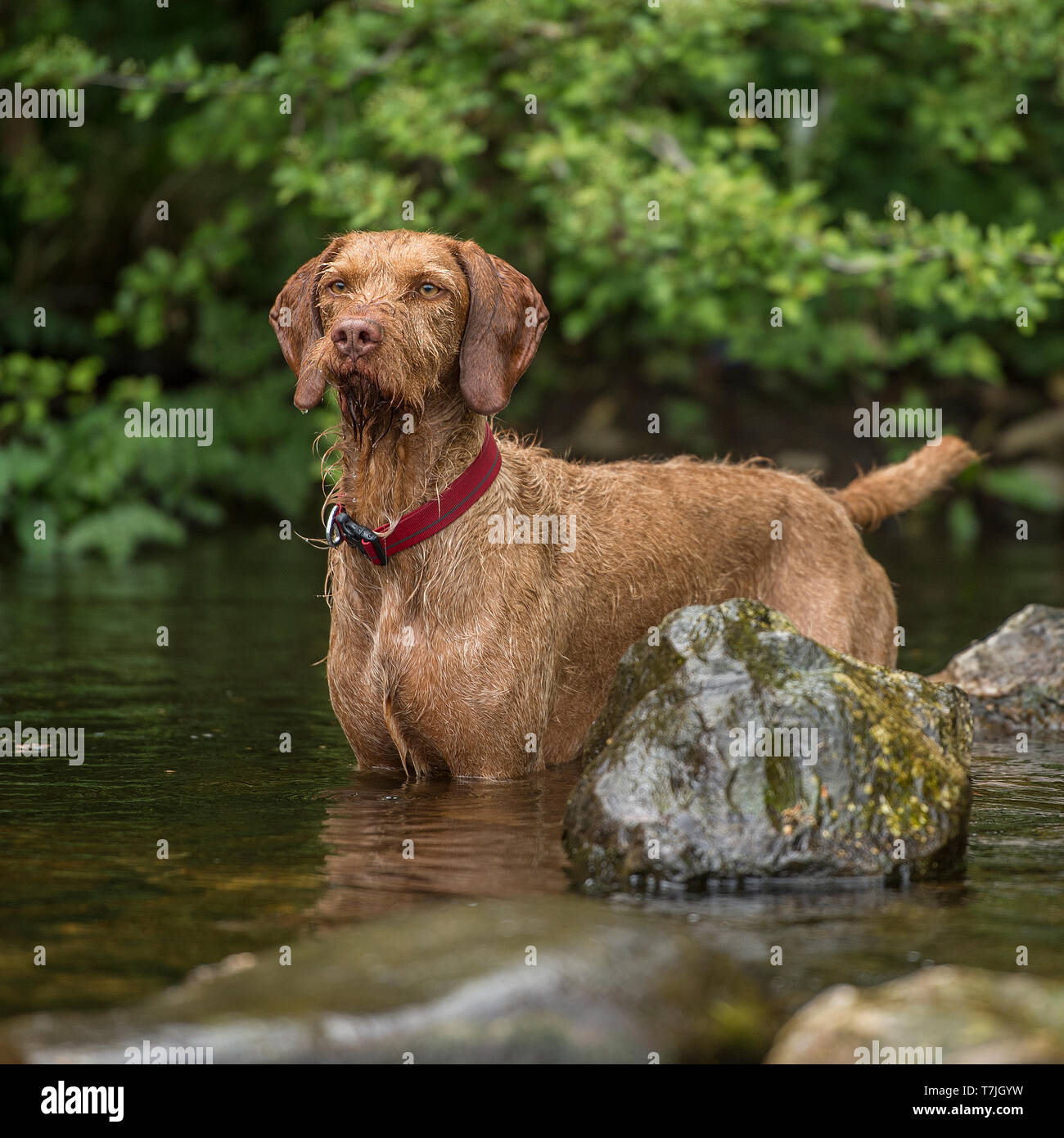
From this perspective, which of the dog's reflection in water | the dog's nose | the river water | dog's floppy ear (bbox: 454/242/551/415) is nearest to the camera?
the river water

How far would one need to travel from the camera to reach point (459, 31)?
585 inches

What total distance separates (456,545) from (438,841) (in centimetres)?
137

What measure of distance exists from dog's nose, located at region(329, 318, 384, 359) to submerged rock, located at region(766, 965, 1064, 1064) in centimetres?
302

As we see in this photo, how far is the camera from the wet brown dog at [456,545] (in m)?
6.29

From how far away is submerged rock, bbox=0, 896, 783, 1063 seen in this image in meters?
3.74

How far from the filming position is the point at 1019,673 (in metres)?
8.81

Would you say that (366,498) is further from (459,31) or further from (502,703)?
(459,31)

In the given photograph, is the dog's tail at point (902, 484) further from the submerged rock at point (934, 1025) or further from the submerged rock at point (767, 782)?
the submerged rock at point (934, 1025)

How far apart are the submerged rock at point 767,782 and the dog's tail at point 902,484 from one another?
9.55 ft

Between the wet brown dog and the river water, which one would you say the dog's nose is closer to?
the wet brown dog

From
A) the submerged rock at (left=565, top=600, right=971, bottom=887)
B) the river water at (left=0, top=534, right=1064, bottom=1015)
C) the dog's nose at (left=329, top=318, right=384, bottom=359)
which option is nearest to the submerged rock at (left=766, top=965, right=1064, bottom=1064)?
the river water at (left=0, top=534, right=1064, bottom=1015)

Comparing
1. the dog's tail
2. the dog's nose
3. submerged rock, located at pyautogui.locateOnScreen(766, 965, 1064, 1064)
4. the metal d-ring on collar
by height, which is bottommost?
submerged rock, located at pyautogui.locateOnScreen(766, 965, 1064, 1064)
